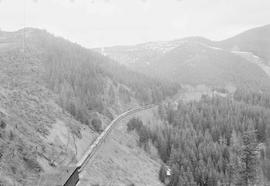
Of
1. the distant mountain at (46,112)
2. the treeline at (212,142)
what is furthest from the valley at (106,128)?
the treeline at (212,142)

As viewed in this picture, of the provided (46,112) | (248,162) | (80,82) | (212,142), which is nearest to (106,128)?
(46,112)

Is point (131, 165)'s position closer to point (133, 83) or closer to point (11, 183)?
point (11, 183)

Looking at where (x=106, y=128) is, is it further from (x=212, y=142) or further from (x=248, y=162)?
(x=212, y=142)

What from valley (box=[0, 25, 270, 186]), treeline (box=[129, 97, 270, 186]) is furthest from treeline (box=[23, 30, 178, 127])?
treeline (box=[129, 97, 270, 186])

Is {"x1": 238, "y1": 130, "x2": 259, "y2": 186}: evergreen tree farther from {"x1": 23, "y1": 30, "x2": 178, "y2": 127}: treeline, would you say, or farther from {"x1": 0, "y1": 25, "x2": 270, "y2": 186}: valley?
{"x1": 23, "y1": 30, "x2": 178, "y2": 127}: treeline

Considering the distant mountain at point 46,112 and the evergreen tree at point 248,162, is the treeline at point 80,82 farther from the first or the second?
the evergreen tree at point 248,162
